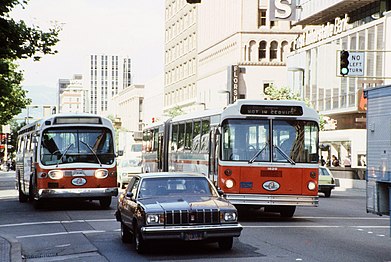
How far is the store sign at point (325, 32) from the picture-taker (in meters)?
71.6

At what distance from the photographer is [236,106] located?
22797 millimetres

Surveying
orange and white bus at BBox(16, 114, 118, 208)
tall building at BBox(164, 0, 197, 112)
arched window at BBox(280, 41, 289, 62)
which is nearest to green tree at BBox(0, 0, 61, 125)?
orange and white bus at BBox(16, 114, 118, 208)

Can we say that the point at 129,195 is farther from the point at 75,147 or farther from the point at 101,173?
the point at 75,147

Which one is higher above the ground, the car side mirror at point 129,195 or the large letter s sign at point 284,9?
the large letter s sign at point 284,9

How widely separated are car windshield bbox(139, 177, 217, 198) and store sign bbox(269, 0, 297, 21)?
232 ft

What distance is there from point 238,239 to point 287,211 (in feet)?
23.0

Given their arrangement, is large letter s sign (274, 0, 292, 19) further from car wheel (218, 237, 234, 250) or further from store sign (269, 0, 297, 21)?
car wheel (218, 237, 234, 250)

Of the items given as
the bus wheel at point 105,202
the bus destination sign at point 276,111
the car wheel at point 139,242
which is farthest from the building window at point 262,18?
the car wheel at point 139,242

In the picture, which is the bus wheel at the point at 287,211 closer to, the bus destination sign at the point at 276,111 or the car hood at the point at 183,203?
the bus destination sign at the point at 276,111

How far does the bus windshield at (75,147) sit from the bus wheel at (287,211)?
5812 mm

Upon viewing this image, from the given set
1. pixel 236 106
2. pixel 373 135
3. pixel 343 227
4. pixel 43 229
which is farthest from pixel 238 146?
pixel 373 135

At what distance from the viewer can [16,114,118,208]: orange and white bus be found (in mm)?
26297

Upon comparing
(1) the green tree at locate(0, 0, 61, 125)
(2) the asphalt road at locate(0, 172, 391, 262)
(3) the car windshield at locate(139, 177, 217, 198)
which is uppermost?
(1) the green tree at locate(0, 0, 61, 125)

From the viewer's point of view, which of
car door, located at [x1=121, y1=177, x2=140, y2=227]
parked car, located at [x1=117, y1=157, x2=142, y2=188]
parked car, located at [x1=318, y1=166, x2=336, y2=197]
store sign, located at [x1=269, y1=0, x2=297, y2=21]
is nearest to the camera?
car door, located at [x1=121, y1=177, x2=140, y2=227]
